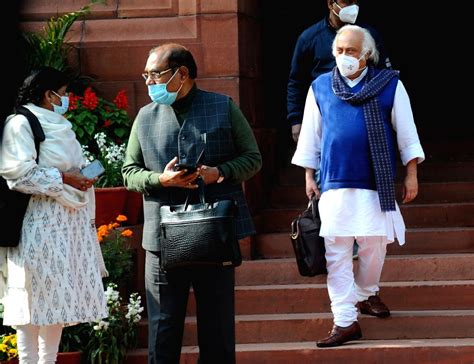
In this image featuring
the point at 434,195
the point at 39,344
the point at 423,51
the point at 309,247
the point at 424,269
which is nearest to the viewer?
the point at 39,344

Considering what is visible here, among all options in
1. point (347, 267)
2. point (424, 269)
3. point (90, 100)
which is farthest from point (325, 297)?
point (90, 100)

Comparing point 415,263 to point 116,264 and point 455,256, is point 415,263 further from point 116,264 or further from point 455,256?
point 116,264

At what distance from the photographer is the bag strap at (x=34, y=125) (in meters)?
5.10

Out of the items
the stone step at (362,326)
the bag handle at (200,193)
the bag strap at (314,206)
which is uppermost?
the bag handle at (200,193)

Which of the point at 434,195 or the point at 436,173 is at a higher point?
the point at 436,173

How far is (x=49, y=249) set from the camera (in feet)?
17.1

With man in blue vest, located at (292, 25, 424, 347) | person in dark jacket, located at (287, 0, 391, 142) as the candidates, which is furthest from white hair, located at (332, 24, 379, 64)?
person in dark jacket, located at (287, 0, 391, 142)

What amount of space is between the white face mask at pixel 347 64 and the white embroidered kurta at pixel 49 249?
1.53 metres

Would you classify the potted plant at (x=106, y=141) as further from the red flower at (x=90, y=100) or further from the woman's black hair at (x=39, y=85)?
the woman's black hair at (x=39, y=85)

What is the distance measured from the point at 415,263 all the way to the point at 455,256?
297 millimetres

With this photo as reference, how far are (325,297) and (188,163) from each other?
8.44 ft

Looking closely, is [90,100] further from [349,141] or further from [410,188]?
[410,188]

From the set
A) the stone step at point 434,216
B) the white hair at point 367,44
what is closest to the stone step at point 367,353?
the stone step at point 434,216

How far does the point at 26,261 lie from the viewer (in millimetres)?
5195
